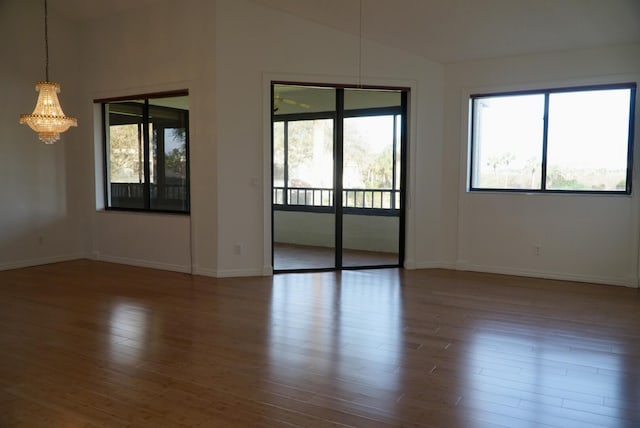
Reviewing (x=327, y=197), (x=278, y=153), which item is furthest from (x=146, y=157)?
(x=327, y=197)

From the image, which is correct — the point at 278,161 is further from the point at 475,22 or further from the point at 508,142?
the point at 508,142

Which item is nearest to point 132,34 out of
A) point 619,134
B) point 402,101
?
point 402,101

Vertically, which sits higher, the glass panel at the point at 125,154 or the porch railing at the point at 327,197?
the glass panel at the point at 125,154

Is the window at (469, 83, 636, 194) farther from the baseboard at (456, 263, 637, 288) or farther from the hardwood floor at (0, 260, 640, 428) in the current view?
the hardwood floor at (0, 260, 640, 428)

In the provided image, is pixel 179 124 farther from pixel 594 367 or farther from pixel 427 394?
pixel 594 367

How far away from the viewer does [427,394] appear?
2.75 meters

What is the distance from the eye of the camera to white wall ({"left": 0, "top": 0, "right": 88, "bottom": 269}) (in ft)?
20.5

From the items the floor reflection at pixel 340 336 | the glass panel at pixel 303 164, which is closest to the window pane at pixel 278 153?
the glass panel at pixel 303 164

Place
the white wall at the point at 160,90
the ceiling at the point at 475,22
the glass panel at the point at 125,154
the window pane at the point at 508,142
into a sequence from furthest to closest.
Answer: the glass panel at the point at 125,154, the window pane at the point at 508,142, the white wall at the point at 160,90, the ceiling at the point at 475,22

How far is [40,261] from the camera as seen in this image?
6.71 meters

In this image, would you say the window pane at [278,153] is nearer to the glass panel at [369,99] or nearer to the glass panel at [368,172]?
the glass panel at [368,172]

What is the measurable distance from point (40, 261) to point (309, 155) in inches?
165

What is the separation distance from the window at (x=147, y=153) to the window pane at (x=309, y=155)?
1.45 metres

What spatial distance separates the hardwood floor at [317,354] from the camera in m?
2.53
